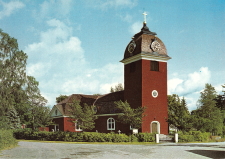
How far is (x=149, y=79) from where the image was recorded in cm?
3788

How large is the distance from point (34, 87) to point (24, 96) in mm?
2595

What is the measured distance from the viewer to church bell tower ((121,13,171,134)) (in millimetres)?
37031

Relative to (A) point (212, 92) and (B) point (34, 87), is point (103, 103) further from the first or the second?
(A) point (212, 92)

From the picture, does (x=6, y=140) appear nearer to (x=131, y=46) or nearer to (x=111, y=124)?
(x=111, y=124)

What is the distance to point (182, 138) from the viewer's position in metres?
32.9

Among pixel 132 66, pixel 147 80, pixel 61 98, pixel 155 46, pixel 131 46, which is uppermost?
pixel 131 46

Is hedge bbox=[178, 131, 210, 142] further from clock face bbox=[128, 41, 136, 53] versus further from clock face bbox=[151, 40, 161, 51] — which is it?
clock face bbox=[128, 41, 136, 53]

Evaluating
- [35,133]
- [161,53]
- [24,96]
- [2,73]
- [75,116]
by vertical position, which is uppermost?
[161,53]

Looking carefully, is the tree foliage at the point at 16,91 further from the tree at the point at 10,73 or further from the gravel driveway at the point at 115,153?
the gravel driveway at the point at 115,153

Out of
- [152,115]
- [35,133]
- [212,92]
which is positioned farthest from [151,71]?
[212,92]

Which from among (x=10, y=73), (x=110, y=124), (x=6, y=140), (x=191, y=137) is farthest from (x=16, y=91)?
(x=191, y=137)

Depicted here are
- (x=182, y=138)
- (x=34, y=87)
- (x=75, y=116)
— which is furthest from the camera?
(x=34, y=87)

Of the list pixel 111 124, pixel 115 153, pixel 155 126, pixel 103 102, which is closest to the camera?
pixel 115 153

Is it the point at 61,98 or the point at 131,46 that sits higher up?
the point at 131,46
